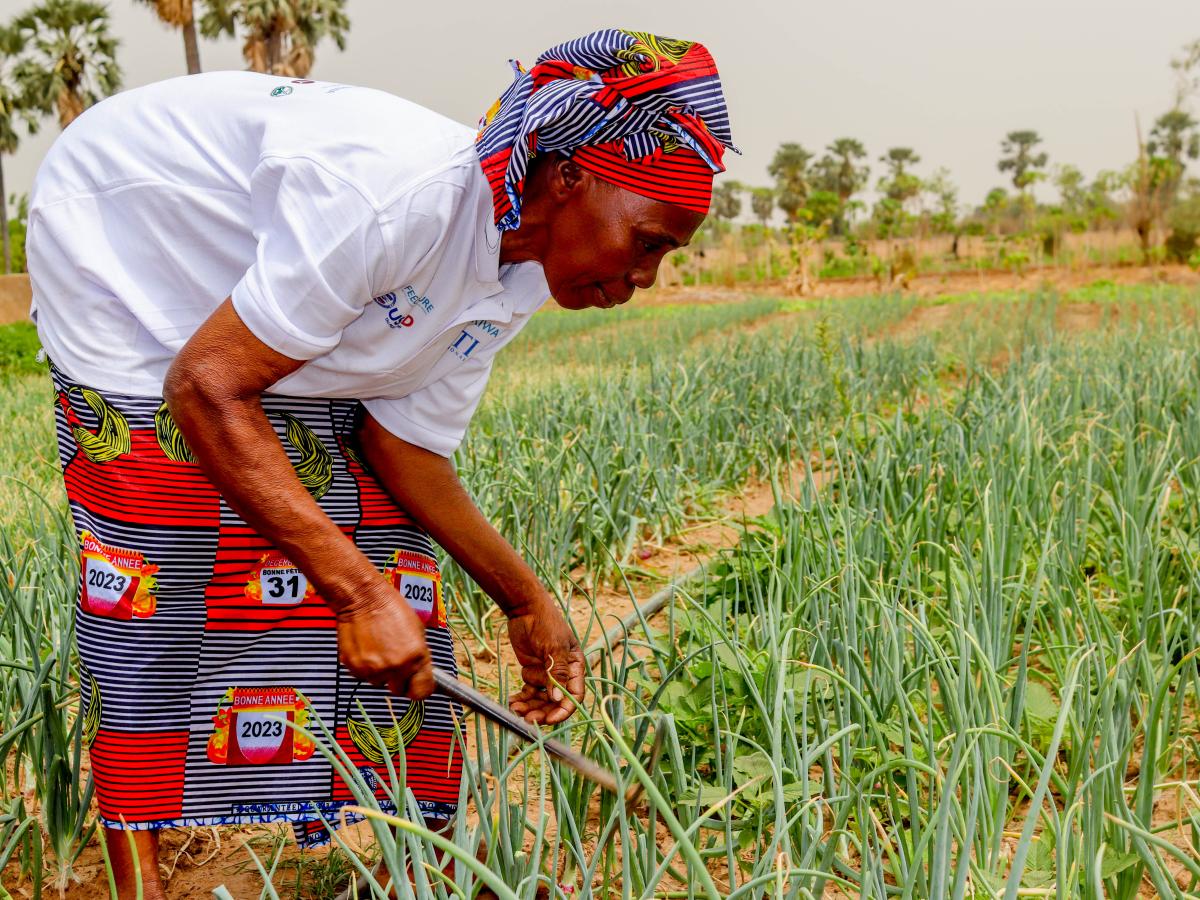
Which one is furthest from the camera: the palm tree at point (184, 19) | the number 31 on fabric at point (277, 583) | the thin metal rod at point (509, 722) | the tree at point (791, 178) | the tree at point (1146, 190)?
the tree at point (791, 178)

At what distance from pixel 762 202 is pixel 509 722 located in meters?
52.8

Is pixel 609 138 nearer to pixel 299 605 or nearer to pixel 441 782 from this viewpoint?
pixel 299 605

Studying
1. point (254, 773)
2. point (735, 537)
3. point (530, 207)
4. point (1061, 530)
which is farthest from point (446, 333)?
point (735, 537)

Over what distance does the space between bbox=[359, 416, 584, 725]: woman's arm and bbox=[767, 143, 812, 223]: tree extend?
3442 cm

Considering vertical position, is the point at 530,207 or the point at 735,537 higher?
the point at 530,207

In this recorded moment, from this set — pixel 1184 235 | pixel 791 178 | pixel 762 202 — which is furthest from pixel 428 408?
pixel 762 202

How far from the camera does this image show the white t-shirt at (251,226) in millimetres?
1273

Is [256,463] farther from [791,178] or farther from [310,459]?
[791,178]

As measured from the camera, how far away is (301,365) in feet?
4.31

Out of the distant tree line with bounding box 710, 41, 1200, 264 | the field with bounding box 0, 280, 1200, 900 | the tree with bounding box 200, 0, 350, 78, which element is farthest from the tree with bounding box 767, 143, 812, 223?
the field with bounding box 0, 280, 1200, 900

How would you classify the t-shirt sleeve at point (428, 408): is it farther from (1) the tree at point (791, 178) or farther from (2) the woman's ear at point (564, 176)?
(1) the tree at point (791, 178)

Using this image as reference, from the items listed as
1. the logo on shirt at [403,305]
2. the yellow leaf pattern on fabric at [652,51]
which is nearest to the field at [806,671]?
the logo on shirt at [403,305]

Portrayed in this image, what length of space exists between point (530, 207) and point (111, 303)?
1.74ft

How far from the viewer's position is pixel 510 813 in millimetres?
1409
